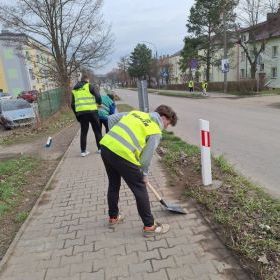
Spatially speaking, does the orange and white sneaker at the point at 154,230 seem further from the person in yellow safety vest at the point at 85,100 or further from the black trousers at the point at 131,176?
the person in yellow safety vest at the point at 85,100

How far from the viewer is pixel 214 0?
155 ft

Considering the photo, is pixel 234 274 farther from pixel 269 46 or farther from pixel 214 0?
→ pixel 214 0

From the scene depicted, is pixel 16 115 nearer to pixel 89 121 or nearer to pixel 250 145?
pixel 89 121

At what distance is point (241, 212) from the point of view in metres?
4.14

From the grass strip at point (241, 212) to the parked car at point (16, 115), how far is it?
13073mm

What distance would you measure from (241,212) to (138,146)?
1.59m

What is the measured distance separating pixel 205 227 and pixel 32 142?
927 cm

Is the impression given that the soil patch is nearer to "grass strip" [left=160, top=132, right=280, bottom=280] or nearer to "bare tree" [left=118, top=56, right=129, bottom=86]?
"grass strip" [left=160, top=132, right=280, bottom=280]

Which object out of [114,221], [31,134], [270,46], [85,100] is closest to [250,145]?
[85,100]

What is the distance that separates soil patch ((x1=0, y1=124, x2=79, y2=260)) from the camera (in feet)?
14.8

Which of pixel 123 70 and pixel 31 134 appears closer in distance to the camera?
pixel 31 134

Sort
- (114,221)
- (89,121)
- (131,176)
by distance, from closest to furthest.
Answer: (131,176) → (114,221) → (89,121)

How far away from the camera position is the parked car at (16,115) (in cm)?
1781

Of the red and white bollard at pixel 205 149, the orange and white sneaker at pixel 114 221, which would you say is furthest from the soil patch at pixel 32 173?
the red and white bollard at pixel 205 149
